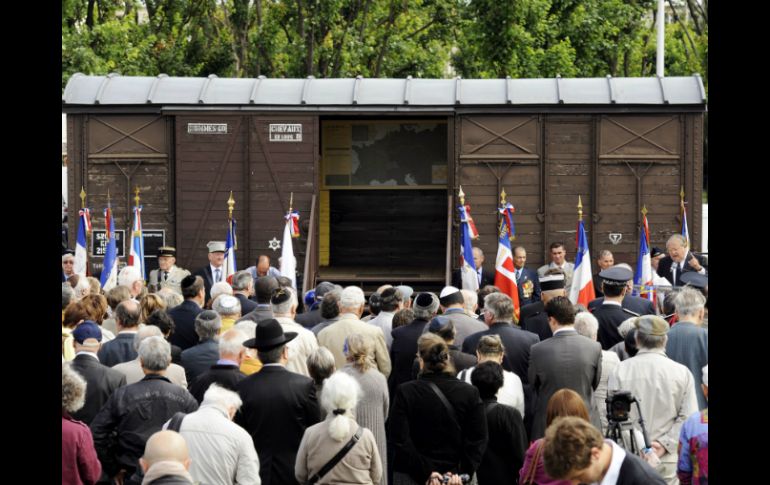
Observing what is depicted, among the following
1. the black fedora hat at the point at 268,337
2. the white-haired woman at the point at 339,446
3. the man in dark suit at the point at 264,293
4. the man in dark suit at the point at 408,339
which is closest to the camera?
the white-haired woman at the point at 339,446

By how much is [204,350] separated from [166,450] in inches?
128

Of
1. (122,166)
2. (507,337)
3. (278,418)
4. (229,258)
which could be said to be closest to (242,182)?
(122,166)

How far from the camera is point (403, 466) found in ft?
23.9

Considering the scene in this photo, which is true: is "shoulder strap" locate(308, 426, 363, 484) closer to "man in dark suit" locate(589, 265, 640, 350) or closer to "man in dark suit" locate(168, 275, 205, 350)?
"man in dark suit" locate(168, 275, 205, 350)

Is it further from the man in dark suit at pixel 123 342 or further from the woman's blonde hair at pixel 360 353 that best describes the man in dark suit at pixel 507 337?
the man in dark suit at pixel 123 342

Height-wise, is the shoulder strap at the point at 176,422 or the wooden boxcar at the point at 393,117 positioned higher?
the wooden boxcar at the point at 393,117

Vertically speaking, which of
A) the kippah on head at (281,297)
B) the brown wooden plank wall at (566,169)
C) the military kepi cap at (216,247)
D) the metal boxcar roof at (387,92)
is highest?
the metal boxcar roof at (387,92)

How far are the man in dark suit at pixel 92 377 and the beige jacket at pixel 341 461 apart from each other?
1.70 meters

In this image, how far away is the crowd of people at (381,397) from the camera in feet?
20.7

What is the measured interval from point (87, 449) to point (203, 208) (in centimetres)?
1164

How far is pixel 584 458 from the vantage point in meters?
4.82

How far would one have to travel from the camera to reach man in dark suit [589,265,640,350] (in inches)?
388

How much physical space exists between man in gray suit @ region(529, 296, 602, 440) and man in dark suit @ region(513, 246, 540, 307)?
6814 mm

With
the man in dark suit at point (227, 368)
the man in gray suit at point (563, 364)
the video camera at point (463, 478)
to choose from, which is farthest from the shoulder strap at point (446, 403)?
the man in dark suit at point (227, 368)
